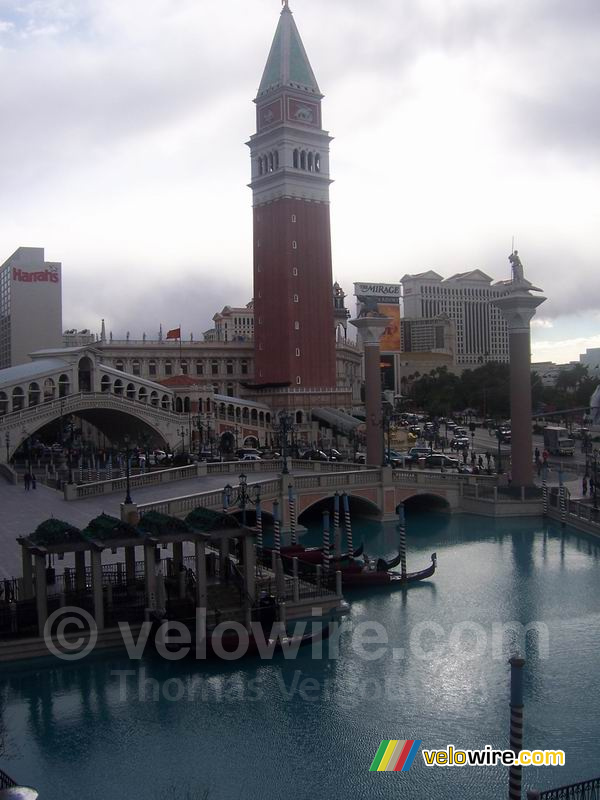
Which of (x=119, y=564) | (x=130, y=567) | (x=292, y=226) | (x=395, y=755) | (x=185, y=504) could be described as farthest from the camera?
(x=292, y=226)

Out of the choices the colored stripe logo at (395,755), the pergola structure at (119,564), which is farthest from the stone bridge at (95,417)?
the colored stripe logo at (395,755)

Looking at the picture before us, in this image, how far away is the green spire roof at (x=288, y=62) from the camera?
266ft

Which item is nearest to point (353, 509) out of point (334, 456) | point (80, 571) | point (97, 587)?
point (334, 456)

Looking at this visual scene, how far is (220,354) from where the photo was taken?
8806 centimetres

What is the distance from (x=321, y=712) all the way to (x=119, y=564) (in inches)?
297

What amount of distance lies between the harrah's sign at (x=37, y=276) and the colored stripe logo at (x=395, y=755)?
102642 millimetres

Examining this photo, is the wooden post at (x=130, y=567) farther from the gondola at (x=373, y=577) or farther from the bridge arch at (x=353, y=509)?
the bridge arch at (x=353, y=509)

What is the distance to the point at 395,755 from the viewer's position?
17312 millimetres

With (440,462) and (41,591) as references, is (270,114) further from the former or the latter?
(41,591)

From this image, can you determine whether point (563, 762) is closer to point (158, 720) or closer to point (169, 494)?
point (158, 720)

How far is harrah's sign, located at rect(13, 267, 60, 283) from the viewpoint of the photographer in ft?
364

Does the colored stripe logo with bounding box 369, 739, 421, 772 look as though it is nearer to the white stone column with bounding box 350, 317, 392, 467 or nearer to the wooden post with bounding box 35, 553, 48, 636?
the wooden post with bounding box 35, 553, 48, 636

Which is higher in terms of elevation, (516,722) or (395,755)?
(516,722)

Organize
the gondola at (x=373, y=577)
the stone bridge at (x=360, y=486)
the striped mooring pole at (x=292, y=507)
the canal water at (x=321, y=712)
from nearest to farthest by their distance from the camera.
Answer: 1. the canal water at (x=321, y=712)
2. the gondola at (x=373, y=577)
3. the striped mooring pole at (x=292, y=507)
4. the stone bridge at (x=360, y=486)
